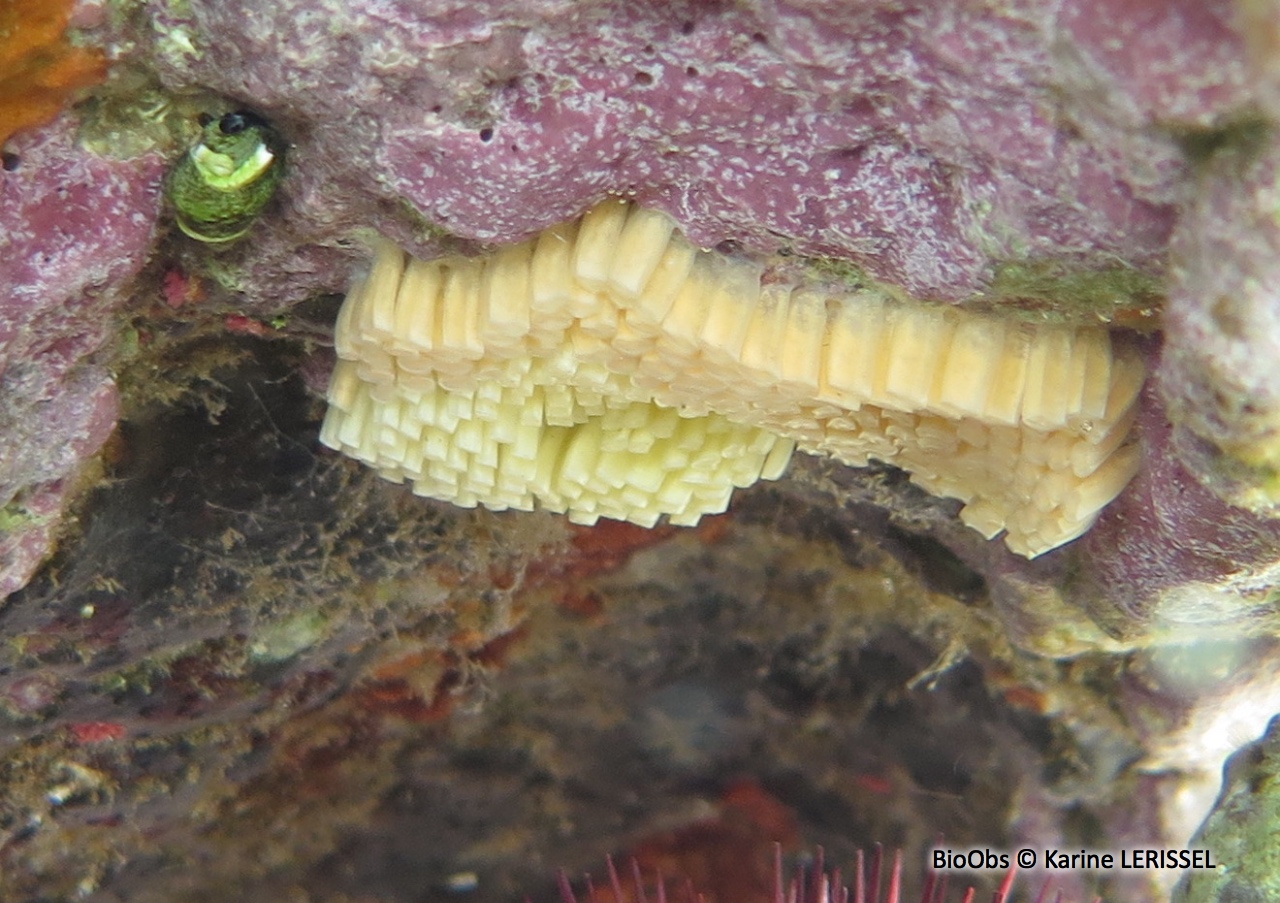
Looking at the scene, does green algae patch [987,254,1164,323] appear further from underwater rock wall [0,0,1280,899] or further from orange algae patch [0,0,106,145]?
orange algae patch [0,0,106,145]

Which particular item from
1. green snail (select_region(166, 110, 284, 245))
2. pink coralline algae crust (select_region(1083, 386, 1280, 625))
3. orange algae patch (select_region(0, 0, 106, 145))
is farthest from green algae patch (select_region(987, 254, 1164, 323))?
orange algae patch (select_region(0, 0, 106, 145))

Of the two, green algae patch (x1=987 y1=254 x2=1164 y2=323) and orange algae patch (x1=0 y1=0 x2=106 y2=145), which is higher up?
green algae patch (x1=987 y1=254 x2=1164 y2=323)

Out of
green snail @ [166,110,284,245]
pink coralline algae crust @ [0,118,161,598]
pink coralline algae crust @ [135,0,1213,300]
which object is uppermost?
pink coralline algae crust @ [135,0,1213,300]

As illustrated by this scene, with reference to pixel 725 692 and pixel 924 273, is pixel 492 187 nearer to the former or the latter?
pixel 924 273

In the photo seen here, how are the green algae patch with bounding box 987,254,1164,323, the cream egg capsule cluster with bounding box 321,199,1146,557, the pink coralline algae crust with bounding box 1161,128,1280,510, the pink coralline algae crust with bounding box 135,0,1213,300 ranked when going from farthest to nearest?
the cream egg capsule cluster with bounding box 321,199,1146,557
the green algae patch with bounding box 987,254,1164,323
the pink coralline algae crust with bounding box 135,0,1213,300
the pink coralline algae crust with bounding box 1161,128,1280,510

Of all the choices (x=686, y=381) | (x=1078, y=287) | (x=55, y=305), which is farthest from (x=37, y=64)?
(x=1078, y=287)

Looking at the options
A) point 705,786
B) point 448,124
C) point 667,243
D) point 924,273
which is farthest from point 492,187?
point 705,786

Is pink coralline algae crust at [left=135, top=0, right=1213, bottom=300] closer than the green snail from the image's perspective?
Yes

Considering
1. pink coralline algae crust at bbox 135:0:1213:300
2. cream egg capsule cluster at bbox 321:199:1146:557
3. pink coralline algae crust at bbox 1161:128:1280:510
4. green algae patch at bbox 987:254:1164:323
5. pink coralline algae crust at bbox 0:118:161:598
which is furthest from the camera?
cream egg capsule cluster at bbox 321:199:1146:557
